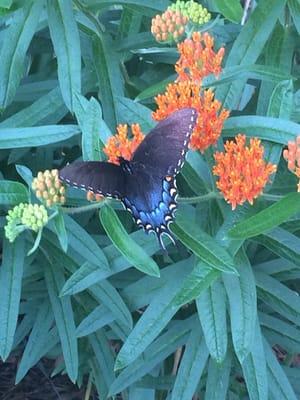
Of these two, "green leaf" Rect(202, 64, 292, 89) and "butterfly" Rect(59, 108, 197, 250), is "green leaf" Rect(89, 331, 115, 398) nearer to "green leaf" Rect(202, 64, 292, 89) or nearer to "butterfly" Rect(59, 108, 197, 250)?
"butterfly" Rect(59, 108, 197, 250)

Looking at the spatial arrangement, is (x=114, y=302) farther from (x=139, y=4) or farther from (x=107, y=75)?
(x=139, y=4)

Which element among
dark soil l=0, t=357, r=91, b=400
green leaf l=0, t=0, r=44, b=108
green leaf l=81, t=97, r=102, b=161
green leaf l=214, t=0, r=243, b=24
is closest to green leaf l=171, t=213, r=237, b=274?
green leaf l=81, t=97, r=102, b=161

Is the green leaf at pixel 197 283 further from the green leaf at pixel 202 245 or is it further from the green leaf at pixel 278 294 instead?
the green leaf at pixel 278 294

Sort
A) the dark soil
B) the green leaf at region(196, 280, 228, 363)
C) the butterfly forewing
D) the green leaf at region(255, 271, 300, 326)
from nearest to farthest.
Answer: the butterfly forewing, the green leaf at region(196, 280, 228, 363), the green leaf at region(255, 271, 300, 326), the dark soil

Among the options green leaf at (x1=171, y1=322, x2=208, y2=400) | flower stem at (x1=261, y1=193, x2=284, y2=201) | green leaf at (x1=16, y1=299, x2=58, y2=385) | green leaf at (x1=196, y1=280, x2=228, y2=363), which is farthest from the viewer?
green leaf at (x1=16, y1=299, x2=58, y2=385)

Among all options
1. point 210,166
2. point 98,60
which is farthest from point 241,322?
point 98,60

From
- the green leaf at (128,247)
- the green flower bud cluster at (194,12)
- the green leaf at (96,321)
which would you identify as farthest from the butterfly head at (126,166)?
the green leaf at (96,321)

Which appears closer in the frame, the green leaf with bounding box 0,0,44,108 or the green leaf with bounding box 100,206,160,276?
the green leaf with bounding box 100,206,160,276

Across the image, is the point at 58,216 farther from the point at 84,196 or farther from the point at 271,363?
the point at 271,363
